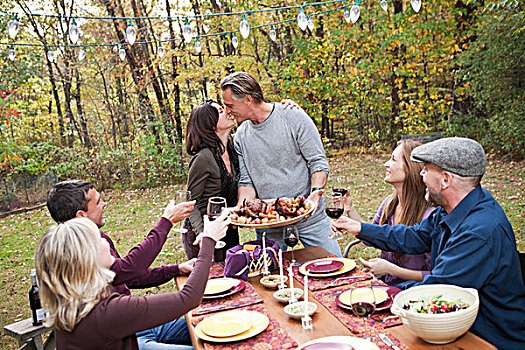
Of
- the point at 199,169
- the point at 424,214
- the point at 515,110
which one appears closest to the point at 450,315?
the point at 424,214

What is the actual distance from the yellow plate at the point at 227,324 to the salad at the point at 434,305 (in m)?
0.71

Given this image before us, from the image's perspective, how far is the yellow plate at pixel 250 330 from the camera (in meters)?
1.96

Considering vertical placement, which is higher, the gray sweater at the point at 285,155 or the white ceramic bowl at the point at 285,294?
the gray sweater at the point at 285,155

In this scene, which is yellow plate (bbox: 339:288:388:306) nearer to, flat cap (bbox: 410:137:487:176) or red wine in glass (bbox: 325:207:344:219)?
red wine in glass (bbox: 325:207:344:219)

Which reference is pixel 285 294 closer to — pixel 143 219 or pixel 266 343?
pixel 266 343

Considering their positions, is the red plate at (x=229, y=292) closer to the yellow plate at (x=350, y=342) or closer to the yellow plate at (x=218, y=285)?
the yellow plate at (x=218, y=285)

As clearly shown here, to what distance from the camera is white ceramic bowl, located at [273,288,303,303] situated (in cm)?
231

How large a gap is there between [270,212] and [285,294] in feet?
1.96

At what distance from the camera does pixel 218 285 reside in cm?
257

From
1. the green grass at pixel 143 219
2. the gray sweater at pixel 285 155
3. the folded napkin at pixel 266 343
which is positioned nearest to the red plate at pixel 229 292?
the folded napkin at pixel 266 343

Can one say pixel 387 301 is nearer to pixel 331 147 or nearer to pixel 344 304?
pixel 344 304

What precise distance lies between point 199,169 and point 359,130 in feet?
36.9

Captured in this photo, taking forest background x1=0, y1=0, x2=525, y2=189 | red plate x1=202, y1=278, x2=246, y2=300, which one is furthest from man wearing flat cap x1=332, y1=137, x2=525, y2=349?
forest background x1=0, y1=0, x2=525, y2=189

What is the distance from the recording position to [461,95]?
11852 millimetres
